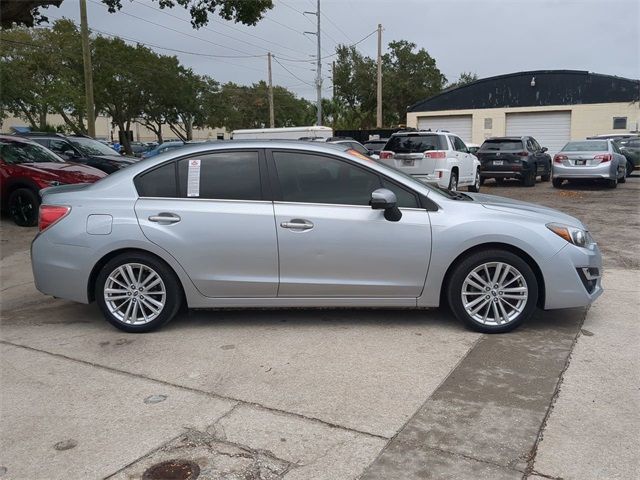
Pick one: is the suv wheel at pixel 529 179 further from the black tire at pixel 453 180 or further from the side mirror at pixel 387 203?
the side mirror at pixel 387 203

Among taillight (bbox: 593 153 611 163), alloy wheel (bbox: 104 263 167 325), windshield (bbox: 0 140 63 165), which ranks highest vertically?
windshield (bbox: 0 140 63 165)

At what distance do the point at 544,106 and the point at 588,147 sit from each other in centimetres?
1742

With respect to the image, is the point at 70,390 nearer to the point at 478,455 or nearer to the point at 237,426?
the point at 237,426

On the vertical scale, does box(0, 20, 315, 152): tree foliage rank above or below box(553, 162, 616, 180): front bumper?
above

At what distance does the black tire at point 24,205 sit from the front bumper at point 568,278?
923 centimetres

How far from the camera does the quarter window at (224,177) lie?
508 centimetres

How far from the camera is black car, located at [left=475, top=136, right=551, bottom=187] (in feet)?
60.5

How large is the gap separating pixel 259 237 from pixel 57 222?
1805 millimetres

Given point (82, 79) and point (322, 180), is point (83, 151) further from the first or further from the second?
point (82, 79)

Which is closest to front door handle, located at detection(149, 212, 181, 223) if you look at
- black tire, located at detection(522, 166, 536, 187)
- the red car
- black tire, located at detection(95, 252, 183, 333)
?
black tire, located at detection(95, 252, 183, 333)

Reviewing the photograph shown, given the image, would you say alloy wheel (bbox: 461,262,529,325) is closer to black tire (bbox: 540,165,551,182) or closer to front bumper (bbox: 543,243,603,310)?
front bumper (bbox: 543,243,603,310)

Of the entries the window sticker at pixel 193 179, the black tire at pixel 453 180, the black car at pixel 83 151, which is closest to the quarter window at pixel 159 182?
the window sticker at pixel 193 179

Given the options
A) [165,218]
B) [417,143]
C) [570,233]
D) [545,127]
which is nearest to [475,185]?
[417,143]

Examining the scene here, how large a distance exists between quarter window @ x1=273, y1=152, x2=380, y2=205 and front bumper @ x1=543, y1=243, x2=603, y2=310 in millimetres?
1614
